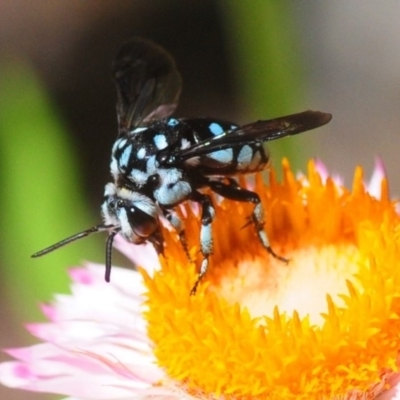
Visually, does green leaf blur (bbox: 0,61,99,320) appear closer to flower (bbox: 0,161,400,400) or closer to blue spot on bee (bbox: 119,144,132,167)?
flower (bbox: 0,161,400,400)

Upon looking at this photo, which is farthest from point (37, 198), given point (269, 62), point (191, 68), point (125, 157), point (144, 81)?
point (191, 68)

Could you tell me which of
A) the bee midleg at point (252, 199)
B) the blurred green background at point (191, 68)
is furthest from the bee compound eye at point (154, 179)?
the blurred green background at point (191, 68)

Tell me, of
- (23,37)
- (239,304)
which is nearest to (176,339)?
(239,304)

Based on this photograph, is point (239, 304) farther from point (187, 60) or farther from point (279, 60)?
point (187, 60)

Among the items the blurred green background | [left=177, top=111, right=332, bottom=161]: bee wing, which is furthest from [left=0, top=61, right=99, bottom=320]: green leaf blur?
[left=177, top=111, right=332, bottom=161]: bee wing

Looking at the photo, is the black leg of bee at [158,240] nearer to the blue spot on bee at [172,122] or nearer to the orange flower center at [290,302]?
Answer: the orange flower center at [290,302]

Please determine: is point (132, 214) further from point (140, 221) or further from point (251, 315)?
point (251, 315)
